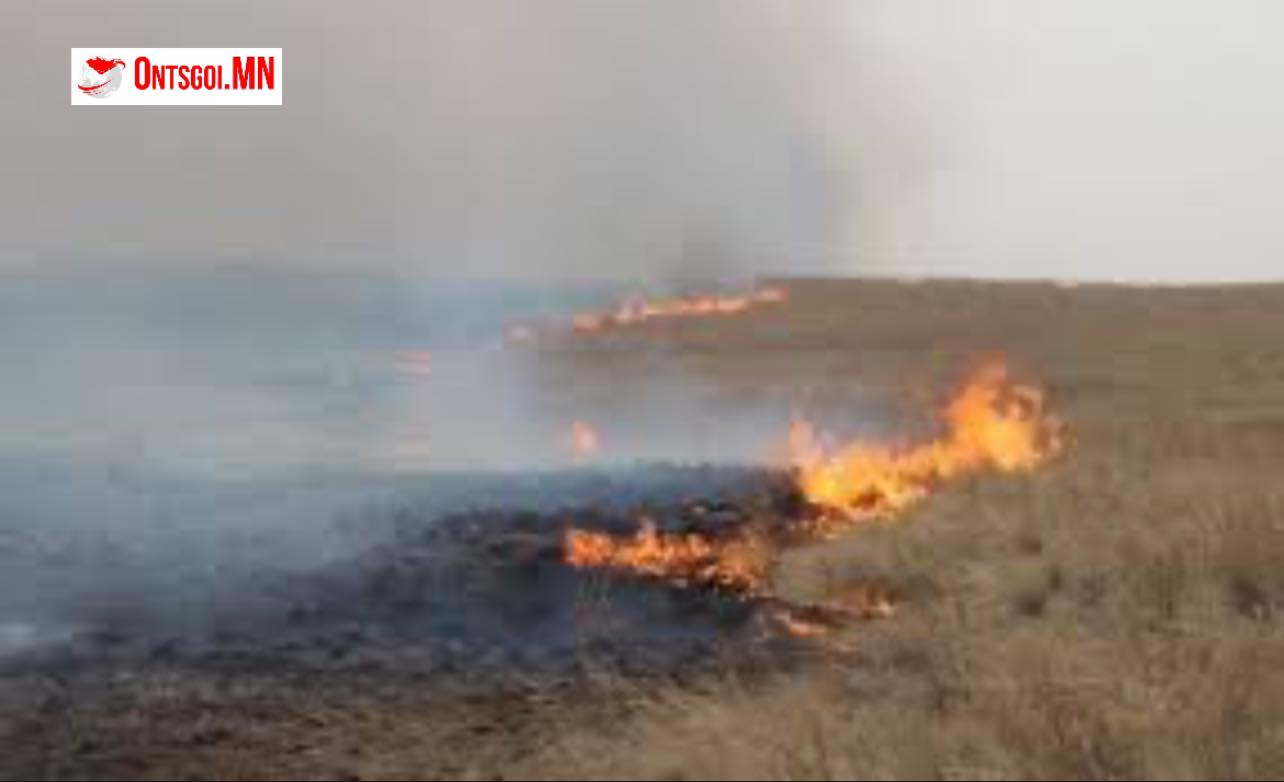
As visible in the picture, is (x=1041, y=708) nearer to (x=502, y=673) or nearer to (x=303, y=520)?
(x=502, y=673)

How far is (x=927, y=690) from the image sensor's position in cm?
1127

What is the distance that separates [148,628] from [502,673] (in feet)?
12.6

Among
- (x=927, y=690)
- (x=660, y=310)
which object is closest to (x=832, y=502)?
(x=927, y=690)

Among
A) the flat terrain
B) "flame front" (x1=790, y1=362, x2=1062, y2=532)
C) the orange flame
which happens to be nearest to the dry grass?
the flat terrain

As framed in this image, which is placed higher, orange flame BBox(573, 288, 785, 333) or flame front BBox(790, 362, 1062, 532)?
orange flame BBox(573, 288, 785, 333)

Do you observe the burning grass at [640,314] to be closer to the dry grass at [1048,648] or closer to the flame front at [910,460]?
the flame front at [910,460]

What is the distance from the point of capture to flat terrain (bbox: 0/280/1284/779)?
9117 mm

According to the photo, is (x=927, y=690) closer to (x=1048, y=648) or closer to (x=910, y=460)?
(x=1048, y=648)

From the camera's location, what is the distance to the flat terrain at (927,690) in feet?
29.9

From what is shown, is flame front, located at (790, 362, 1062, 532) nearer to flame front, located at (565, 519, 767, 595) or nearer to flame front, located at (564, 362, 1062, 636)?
flame front, located at (564, 362, 1062, 636)

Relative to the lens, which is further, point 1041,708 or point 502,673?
point 502,673

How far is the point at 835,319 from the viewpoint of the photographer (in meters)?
96.4

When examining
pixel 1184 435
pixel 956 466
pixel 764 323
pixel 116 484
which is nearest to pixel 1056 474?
pixel 956 466

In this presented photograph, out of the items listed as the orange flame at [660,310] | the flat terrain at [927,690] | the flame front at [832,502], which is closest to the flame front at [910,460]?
the flame front at [832,502]
